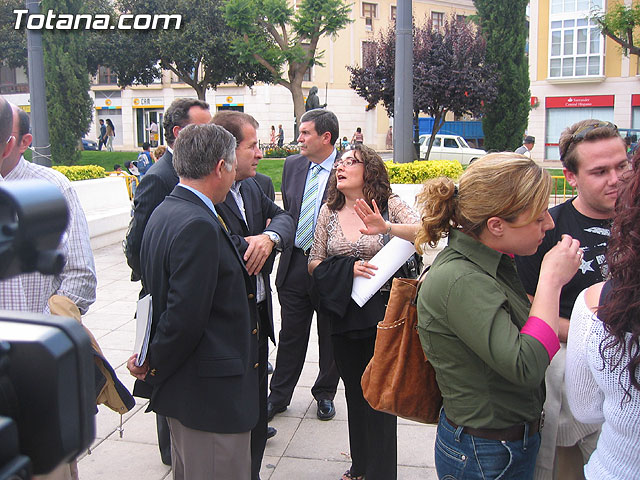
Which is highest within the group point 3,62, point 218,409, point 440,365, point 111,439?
point 3,62

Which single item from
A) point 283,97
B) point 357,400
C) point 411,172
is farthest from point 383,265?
point 283,97

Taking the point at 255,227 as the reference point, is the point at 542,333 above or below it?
below

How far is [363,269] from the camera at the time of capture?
128 inches

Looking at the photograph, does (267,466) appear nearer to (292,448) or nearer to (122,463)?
(292,448)

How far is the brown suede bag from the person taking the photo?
2.28m

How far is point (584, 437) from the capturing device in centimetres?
214

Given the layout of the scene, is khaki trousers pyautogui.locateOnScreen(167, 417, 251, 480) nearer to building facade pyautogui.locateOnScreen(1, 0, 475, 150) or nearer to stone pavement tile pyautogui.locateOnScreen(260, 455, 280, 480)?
stone pavement tile pyautogui.locateOnScreen(260, 455, 280, 480)

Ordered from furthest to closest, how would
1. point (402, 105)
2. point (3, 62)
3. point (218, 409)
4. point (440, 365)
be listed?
point (3, 62) → point (402, 105) → point (218, 409) → point (440, 365)

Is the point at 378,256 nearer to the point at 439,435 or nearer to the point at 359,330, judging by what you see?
the point at 359,330

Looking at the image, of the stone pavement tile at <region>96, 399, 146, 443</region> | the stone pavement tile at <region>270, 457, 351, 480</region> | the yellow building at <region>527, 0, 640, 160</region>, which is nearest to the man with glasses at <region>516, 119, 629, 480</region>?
the stone pavement tile at <region>270, 457, 351, 480</region>

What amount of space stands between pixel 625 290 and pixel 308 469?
8.71ft

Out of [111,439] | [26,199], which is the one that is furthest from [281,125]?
[26,199]

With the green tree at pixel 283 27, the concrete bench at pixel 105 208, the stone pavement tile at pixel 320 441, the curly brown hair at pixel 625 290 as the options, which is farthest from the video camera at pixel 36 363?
the green tree at pixel 283 27

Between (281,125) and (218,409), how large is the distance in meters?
38.3
